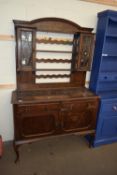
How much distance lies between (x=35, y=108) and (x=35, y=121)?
0.21 m

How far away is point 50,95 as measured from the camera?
85.5 inches

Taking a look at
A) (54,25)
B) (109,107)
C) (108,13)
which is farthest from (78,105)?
(108,13)

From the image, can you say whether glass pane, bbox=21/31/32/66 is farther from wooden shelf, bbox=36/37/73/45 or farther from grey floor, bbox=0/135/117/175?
grey floor, bbox=0/135/117/175

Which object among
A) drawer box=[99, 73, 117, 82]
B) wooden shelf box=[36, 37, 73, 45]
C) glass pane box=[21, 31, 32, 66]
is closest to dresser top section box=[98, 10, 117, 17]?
wooden shelf box=[36, 37, 73, 45]

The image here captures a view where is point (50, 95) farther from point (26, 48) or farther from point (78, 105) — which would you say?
point (26, 48)

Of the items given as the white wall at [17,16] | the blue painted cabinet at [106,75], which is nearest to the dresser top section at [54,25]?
the white wall at [17,16]

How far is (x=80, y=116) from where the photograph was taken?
2.27 meters

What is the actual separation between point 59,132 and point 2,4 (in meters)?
1.88

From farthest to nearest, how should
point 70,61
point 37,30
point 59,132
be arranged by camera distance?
point 70,61, point 59,132, point 37,30

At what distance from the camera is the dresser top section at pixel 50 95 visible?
1968 mm

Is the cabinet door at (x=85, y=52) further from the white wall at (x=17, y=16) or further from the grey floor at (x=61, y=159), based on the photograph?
the grey floor at (x=61, y=159)

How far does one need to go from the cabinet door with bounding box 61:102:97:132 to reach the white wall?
2.89ft

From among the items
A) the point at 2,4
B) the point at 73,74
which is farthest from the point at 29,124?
the point at 2,4

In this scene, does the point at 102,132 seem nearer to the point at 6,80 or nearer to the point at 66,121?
the point at 66,121
